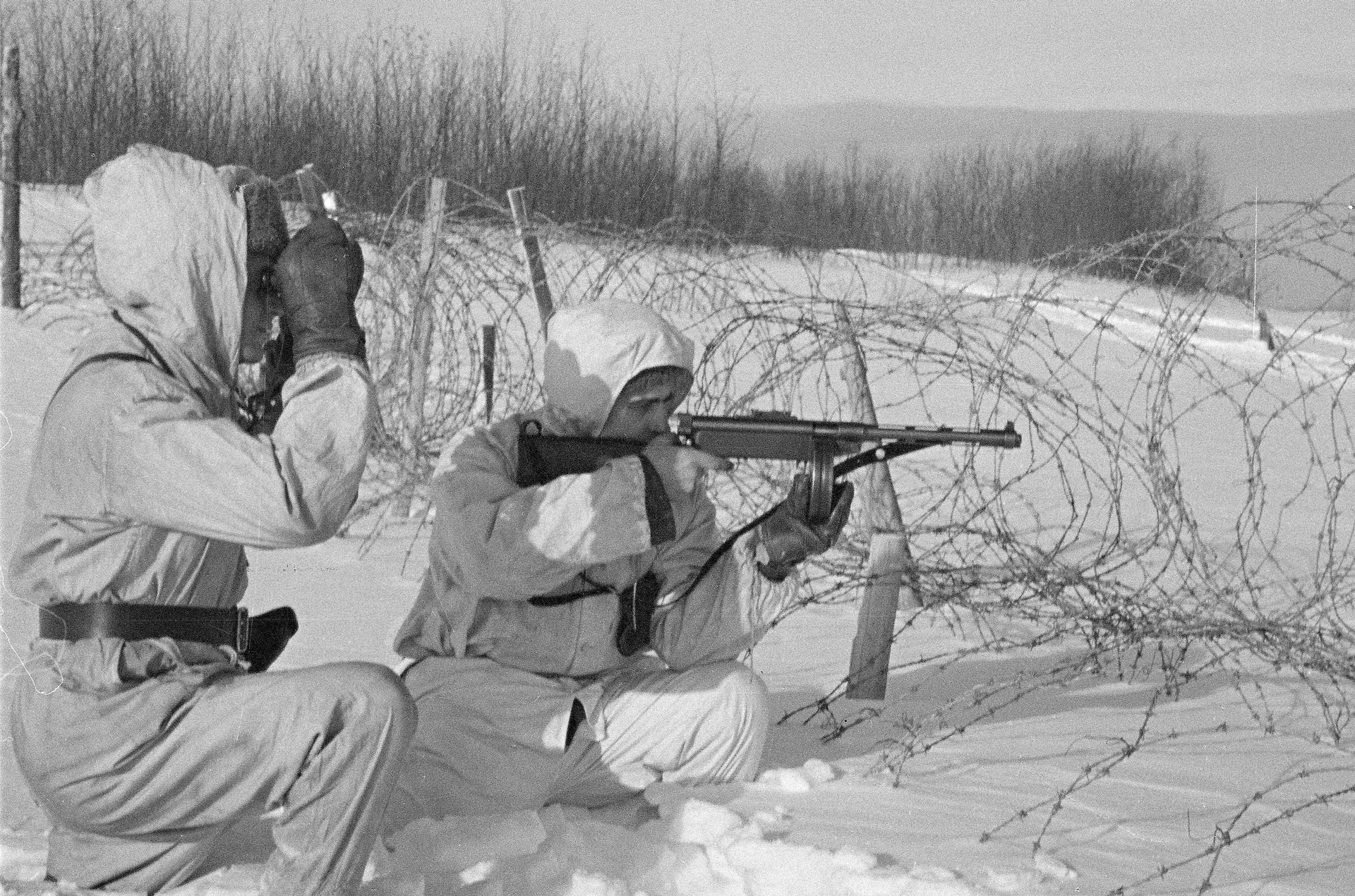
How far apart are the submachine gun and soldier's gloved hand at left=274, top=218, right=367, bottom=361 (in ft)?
2.65

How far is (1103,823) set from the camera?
317 cm

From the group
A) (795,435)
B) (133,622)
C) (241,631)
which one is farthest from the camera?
(795,435)

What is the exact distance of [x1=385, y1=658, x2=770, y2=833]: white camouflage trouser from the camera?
3.23 metres

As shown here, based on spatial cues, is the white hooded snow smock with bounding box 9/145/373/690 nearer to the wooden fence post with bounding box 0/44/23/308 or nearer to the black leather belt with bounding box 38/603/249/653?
the black leather belt with bounding box 38/603/249/653

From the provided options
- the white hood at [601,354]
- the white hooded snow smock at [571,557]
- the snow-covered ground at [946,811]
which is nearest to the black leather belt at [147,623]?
Answer: the snow-covered ground at [946,811]

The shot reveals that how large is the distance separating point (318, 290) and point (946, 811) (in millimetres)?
1761

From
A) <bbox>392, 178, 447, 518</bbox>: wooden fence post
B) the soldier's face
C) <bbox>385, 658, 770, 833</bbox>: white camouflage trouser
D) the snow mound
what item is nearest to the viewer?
the snow mound

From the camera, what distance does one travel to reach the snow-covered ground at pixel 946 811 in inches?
111

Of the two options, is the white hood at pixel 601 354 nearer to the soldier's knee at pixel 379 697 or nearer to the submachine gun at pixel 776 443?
the submachine gun at pixel 776 443

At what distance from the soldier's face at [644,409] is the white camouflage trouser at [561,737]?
558mm

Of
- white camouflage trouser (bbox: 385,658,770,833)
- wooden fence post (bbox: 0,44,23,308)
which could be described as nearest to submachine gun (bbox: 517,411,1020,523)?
white camouflage trouser (bbox: 385,658,770,833)

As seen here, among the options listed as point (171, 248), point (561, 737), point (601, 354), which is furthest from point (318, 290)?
point (561, 737)

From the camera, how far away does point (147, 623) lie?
95.5 inches

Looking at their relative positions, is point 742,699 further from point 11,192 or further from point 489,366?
point 11,192
